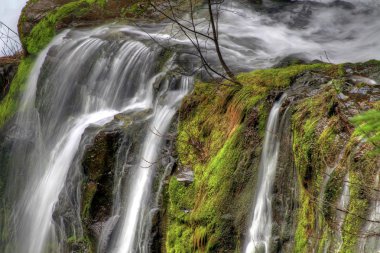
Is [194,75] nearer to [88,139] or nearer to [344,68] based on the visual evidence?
[88,139]

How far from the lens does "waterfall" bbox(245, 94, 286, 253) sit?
484cm

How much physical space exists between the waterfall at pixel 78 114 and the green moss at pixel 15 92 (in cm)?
25

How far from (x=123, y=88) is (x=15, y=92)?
383 cm

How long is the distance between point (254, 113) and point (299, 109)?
2.19 ft

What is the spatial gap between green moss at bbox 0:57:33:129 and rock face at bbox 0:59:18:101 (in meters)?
0.28

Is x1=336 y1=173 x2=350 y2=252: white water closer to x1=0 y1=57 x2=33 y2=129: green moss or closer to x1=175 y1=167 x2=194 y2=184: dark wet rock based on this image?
x1=175 y1=167 x2=194 y2=184: dark wet rock

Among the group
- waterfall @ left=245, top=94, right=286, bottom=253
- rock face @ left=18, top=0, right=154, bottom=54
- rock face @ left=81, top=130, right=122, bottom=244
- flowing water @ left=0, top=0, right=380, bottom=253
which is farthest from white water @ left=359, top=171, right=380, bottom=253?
rock face @ left=18, top=0, right=154, bottom=54

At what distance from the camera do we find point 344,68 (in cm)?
598

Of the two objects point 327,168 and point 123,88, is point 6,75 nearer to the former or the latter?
point 123,88

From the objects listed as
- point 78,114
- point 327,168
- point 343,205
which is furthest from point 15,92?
point 343,205

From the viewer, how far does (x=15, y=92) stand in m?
11.1

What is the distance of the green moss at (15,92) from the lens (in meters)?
11.0

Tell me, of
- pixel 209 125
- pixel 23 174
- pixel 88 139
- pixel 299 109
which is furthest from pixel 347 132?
pixel 23 174

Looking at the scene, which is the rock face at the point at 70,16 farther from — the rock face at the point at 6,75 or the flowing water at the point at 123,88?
the rock face at the point at 6,75
